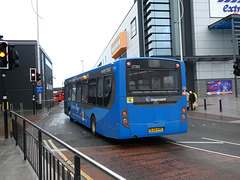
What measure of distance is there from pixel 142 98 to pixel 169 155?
1949 millimetres

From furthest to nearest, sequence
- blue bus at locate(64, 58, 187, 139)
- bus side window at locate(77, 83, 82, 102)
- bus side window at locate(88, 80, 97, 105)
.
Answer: bus side window at locate(77, 83, 82, 102), bus side window at locate(88, 80, 97, 105), blue bus at locate(64, 58, 187, 139)

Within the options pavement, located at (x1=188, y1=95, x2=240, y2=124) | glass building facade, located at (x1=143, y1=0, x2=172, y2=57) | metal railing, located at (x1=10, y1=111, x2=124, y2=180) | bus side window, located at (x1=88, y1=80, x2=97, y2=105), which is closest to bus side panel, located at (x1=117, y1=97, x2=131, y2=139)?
bus side window, located at (x1=88, y1=80, x2=97, y2=105)

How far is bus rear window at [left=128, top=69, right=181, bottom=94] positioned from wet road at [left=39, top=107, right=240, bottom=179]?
1.91 meters

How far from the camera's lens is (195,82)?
3675 cm

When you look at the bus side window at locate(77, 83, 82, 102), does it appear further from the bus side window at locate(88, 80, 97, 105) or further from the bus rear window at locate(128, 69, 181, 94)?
the bus rear window at locate(128, 69, 181, 94)

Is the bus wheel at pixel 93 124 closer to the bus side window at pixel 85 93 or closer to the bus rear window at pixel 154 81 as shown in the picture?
the bus side window at pixel 85 93

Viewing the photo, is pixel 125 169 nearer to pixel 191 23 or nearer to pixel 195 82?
pixel 195 82

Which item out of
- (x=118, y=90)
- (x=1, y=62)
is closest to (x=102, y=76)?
(x=118, y=90)

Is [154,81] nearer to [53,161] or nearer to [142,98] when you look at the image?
[142,98]

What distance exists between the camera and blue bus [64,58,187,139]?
22.1 ft

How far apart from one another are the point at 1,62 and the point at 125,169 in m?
5.94

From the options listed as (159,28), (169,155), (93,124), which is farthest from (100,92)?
(159,28)

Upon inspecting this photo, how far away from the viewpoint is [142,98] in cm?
691

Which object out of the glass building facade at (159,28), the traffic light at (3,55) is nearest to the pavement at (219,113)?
the traffic light at (3,55)
